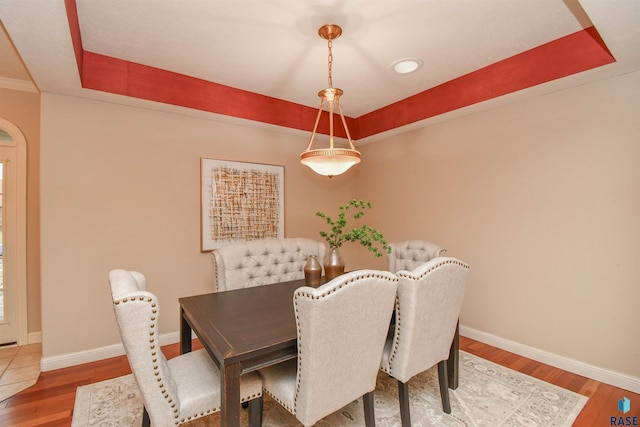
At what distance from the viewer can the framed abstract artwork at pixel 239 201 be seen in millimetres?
3043

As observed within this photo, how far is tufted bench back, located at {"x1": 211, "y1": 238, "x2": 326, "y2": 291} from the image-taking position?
2.31 meters

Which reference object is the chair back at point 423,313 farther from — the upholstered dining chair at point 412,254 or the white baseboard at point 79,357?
the white baseboard at point 79,357

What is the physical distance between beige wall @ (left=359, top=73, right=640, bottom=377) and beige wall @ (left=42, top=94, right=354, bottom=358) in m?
2.39

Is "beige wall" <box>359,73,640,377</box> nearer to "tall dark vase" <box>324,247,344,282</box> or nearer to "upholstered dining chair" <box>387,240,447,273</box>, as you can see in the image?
"upholstered dining chair" <box>387,240,447,273</box>

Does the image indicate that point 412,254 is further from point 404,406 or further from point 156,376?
point 156,376

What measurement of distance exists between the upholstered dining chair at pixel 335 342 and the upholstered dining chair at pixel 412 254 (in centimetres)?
126

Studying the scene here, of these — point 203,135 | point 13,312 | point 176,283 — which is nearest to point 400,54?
point 203,135

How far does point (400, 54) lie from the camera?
2359 millimetres

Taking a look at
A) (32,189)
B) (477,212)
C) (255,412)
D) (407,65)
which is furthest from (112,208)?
(477,212)

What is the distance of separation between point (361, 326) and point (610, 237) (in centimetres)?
215

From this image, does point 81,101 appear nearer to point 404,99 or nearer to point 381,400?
point 404,99

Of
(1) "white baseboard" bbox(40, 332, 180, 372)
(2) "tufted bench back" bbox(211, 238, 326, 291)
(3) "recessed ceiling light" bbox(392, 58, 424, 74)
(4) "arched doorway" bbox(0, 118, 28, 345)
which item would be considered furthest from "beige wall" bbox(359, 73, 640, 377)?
(4) "arched doorway" bbox(0, 118, 28, 345)

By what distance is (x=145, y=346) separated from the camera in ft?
3.76

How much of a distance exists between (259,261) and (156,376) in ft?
4.38
